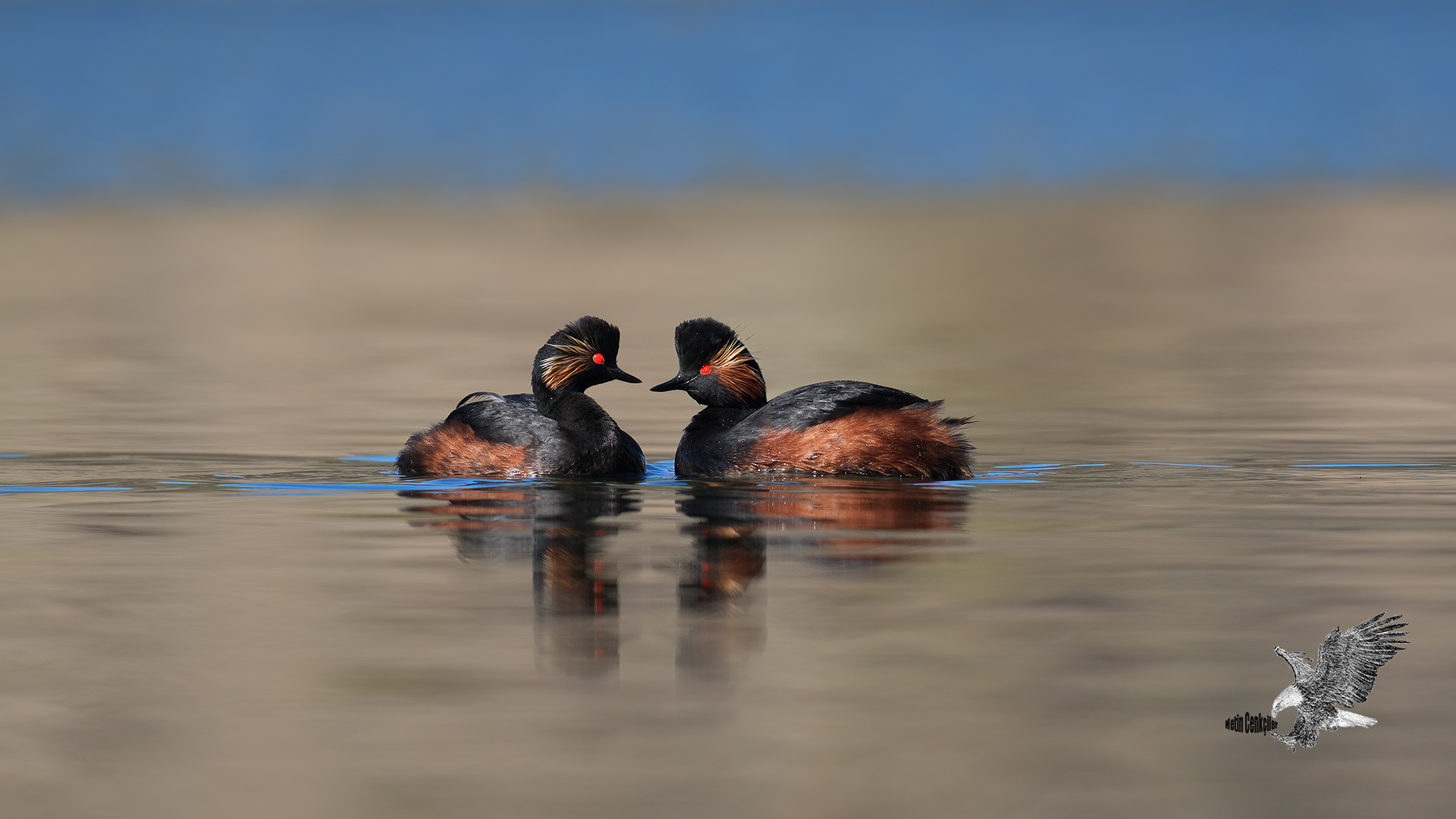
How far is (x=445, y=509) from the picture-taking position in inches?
455

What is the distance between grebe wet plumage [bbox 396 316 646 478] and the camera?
41.8ft

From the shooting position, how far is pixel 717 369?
13445mm

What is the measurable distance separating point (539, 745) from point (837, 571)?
288 centimetres

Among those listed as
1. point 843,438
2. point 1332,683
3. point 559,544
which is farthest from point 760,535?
point 1332,683

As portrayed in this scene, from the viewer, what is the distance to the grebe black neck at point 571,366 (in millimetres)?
13188

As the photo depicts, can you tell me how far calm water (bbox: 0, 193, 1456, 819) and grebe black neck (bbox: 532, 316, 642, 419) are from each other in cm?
81

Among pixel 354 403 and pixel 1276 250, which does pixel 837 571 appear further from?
pixel 1276 250

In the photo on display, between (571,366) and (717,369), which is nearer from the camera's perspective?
(571,366)

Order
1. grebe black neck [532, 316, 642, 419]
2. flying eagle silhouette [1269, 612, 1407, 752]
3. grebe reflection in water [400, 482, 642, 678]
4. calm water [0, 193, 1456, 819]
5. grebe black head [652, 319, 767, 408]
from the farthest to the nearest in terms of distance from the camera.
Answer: grebe black head [652, 319, 767, 408] → grebe black neck [532, 316, 642, 419] → grebe reflection in water [400, 482, 642, 678] → flying eagle silhouette [1269, 612, 1407, 752] → calm water [0, 193, 1456, 819]

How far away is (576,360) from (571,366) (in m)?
0.05

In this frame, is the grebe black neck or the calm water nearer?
the calm water

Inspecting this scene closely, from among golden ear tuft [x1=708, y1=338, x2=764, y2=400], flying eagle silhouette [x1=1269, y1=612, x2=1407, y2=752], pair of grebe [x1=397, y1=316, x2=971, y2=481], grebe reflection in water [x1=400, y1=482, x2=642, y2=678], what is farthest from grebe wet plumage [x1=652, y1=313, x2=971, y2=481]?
flying eagle silhouette [x1=1269, y1=612, x2=1407, y2=752]

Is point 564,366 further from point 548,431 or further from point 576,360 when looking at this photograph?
point 548,431

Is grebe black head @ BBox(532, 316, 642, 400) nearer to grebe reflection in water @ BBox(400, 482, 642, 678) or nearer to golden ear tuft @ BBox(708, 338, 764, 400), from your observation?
golden ear tuft @ BBox(708, 338, 764, 400)
